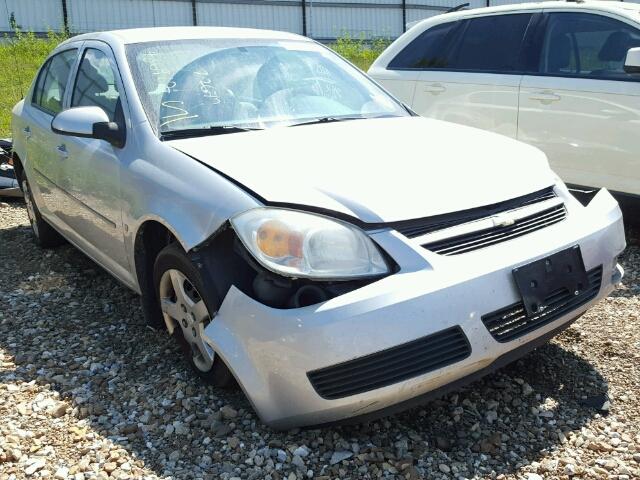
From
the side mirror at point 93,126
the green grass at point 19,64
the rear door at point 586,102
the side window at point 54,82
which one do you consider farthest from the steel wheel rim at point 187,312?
the green grass at point 19,64

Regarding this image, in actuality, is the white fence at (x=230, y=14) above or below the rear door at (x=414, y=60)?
above

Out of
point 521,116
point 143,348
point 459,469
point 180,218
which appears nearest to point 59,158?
point 143,348

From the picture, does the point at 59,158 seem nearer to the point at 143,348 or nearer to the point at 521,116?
the point at 143,348

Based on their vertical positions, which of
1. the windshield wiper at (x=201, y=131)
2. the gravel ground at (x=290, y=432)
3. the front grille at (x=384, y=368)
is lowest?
the gravel ground at (x=290, y=432)

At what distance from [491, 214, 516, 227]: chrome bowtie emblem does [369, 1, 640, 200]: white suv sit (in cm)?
239

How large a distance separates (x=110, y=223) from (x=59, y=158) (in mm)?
883

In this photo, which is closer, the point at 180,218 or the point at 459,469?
the point at 459,469

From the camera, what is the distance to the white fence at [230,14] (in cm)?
1898

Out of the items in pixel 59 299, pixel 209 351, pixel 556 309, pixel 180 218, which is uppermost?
pixel 180 218

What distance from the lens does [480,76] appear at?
5254 mm

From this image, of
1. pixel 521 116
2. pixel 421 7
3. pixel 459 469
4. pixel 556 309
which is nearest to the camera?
pixel 459 469

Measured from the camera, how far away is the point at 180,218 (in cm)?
264

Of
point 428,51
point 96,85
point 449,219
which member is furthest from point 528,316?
point 428,51

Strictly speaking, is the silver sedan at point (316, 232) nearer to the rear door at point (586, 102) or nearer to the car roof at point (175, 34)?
the car roof at point (175, 34)
